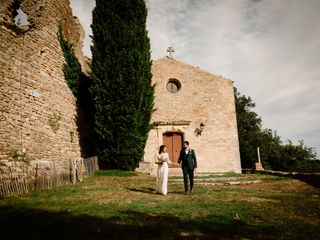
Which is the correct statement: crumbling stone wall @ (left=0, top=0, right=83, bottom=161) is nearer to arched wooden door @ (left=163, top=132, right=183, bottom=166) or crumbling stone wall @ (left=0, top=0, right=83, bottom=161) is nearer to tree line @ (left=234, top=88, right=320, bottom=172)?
arched wooden door @ (left=163, top=132, right=183, bottom=166)

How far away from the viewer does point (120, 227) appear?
439 cm

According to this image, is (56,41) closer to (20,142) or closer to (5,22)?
(5,22)

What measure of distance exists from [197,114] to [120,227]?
13.9 m

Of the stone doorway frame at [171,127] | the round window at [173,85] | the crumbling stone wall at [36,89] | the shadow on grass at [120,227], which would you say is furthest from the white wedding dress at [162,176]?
the round window at [173,85]

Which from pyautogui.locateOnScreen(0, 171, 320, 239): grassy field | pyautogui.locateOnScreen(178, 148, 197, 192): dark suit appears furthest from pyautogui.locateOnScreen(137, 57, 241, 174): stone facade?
pyautogui.locateOnScreen(0, 171, 320, 239): grassy field

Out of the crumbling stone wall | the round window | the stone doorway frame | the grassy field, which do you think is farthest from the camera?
the round window

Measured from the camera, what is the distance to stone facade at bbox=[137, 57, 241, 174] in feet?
56.0

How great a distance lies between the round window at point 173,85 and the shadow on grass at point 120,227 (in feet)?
45.3

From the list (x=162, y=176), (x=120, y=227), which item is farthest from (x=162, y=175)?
(x=120, y=227)

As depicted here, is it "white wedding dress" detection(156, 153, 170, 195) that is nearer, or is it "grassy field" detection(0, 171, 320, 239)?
"grassy field" detection(0, 171, 320, 239)

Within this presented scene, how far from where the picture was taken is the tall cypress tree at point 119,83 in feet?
41.0

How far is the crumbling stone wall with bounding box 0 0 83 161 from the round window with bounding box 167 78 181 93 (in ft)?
25.1

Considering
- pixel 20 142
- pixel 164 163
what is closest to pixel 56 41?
pixel 20 142

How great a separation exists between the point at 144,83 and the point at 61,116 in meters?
4.68
